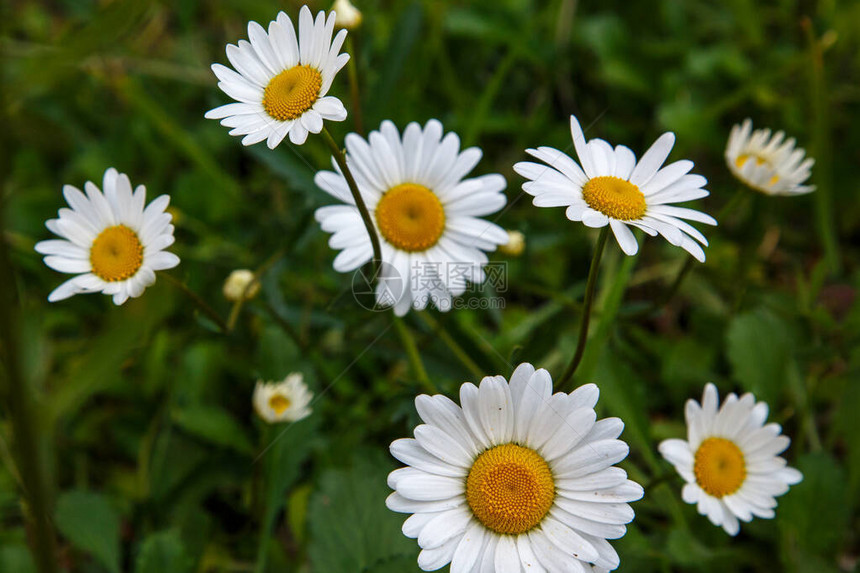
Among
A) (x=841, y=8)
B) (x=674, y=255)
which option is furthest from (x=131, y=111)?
(x=841, y=8)

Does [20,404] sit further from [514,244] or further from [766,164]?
[766,164]

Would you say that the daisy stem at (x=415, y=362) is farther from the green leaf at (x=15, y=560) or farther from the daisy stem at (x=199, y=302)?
the green leaf at (x=15, y=560)


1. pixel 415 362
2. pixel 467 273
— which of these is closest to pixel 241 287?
pixel 415 362

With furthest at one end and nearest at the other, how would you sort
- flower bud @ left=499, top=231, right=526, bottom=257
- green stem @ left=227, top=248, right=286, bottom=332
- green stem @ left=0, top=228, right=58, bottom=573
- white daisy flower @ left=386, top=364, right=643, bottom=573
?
flower bud @ left=499, top=231, right=526, bottom=257 < green stem @ left=227, top=248, right=286, bottom=332 < white daisy flower @ left=386, top=364, right=643, bottom=573 < green stem @ left=0, top=228, right=58, bottom=573

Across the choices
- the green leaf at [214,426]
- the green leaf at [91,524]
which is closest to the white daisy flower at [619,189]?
the green leaf at [214,426]

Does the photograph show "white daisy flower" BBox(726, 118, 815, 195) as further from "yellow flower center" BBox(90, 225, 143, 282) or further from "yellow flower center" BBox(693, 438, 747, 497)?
"yellow flower center" BBox(90, 225, 143, 282)

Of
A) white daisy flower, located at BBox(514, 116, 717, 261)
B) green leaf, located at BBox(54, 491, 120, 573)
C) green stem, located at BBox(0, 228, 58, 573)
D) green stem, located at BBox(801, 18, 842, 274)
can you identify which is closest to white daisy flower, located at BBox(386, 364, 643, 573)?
white daisy flower, located at BBox(514, 116, 717, 261)

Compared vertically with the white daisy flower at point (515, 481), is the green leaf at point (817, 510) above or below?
above
